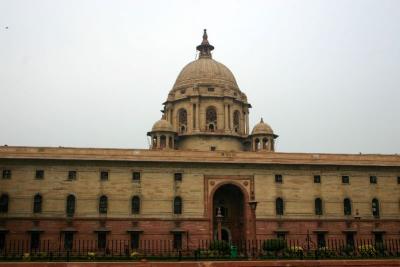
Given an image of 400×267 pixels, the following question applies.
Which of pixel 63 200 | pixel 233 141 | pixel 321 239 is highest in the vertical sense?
pixel 233 141

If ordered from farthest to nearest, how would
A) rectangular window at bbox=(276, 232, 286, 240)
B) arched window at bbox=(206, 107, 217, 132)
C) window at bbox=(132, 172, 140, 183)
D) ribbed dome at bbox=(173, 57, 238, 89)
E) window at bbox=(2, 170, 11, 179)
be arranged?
ribbed dome at bbox=(173, 57, 238, 89), arched window at bbox=(206, 107, 217, 132), rectangular window at bbox=(276, 232, 286, 240), window at bbox=(132, 172, 140, 183), window at bbox=(2, 170, 11, 179)

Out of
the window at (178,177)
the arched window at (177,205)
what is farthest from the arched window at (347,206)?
the window at (178,177)

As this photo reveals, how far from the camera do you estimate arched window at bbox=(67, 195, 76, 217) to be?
4140cm

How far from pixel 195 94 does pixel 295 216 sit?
17060mm

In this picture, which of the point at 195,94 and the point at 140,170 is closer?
the point at 140,170

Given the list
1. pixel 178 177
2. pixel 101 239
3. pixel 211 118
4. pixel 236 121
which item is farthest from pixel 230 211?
pixel 236 121

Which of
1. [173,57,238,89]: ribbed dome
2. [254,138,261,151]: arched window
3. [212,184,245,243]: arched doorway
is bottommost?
[212,184,245,243]: arched doorway

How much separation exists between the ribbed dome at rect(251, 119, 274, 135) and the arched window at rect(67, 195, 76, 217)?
18950 millimetres

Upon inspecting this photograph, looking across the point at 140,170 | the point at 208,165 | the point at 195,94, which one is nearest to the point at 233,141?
the point at 195,94

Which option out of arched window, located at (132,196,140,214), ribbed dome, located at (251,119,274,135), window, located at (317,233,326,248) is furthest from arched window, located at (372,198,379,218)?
arched window, located at (132,196,140,214)

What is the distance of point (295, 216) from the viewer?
4359cm

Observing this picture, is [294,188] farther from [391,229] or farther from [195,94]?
[195,94]

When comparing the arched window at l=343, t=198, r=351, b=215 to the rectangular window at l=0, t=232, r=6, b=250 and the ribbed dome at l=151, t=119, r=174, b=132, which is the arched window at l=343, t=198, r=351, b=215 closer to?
the ribbed dome at l=151, t=119, r=174, b=132

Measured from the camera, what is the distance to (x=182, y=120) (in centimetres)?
5491
